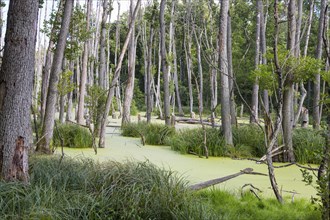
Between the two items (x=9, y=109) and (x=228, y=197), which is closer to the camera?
(x=9, y=109)

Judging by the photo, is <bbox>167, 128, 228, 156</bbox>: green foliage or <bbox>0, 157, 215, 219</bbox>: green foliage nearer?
<bbox>0, 157, 215, 219</bbox>: green foliage

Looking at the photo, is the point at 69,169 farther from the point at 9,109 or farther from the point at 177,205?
the point at 177,205

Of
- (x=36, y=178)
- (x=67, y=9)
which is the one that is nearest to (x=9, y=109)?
(x=36, y=178)

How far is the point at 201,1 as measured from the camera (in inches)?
936

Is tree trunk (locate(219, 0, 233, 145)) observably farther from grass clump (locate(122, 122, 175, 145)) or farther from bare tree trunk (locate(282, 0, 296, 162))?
grass clump (locate(122, 122, 175, 145))

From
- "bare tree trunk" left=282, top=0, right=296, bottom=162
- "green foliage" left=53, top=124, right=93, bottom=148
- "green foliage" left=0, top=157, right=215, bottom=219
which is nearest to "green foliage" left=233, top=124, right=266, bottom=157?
"bare tree trunk" left=282, top=0, right=296, bottom=162

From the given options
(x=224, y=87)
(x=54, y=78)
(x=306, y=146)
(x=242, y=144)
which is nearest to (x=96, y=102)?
(x=54, y=78)

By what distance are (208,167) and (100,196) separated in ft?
10.9

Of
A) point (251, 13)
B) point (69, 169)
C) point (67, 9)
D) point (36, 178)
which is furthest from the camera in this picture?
point (251, 13)

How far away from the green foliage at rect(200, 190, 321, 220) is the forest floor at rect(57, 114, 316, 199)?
1.44 feet

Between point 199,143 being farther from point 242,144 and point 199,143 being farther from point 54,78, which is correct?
point 54,78

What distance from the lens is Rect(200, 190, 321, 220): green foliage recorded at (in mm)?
3727

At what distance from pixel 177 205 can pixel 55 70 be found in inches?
181

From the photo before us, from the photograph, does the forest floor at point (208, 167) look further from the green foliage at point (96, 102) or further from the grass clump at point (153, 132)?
the green foliage at point (96, 102)
